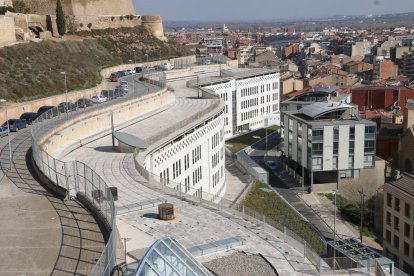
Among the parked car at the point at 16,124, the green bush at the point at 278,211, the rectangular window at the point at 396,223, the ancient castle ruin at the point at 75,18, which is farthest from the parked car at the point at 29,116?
the rectangular window at the point at 396,223

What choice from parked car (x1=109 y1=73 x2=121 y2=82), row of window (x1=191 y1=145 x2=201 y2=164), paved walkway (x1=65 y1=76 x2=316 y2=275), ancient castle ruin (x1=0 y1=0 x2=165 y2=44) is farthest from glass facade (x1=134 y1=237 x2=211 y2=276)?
parked car (x1=109 y1=73 x2=121 y2=82)

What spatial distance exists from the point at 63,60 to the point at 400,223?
29168 millimetres

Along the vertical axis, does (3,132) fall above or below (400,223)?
above

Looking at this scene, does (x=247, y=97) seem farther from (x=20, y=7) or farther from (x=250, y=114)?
(x=20, y=7)

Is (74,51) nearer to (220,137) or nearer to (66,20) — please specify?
(66,20)

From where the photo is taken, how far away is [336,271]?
42.7 ft

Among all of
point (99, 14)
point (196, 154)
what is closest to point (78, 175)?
point (196, 154)

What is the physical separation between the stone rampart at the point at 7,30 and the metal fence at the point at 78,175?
1590 cm

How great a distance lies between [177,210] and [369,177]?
24.4m

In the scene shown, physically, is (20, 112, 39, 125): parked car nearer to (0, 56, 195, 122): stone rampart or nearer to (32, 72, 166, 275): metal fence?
(0, 56, 195, 122): stone rampart

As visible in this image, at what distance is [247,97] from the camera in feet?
180

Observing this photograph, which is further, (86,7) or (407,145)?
(86,7)

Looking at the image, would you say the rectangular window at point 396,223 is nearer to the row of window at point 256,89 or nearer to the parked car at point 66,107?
the parked car at point 66,107

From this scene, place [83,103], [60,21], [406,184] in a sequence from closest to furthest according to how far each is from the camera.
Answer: [406,184]
[83,103]
[60,21]
